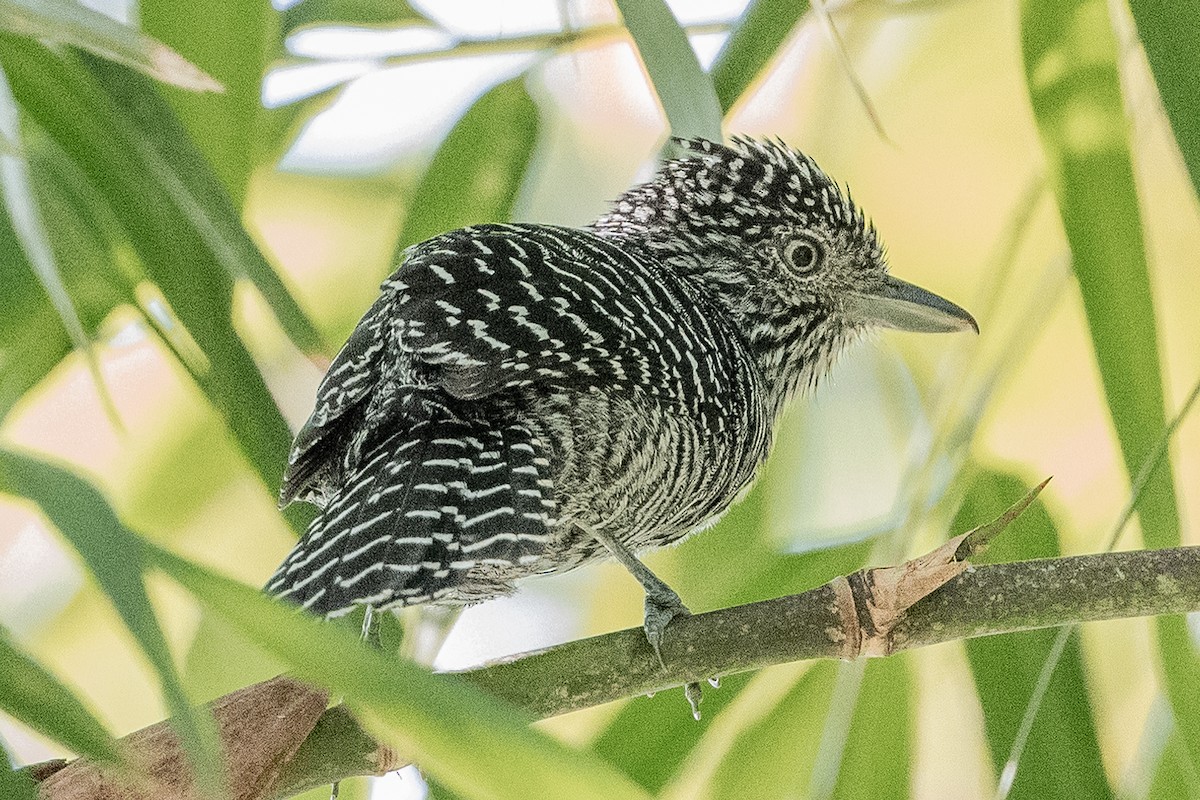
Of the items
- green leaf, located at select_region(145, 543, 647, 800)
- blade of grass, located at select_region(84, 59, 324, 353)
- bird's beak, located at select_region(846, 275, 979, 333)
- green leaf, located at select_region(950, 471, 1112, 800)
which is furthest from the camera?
bird's beak, located at select_region(846, 275, 979, 333)

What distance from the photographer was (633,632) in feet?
4.14

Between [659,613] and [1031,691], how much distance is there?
15.9 inches

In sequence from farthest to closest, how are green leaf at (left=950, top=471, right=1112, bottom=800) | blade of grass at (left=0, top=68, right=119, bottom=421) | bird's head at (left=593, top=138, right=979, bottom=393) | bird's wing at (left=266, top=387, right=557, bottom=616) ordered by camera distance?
bird's head at (left=593, top=138, right=979, bottom=393) → green leaf at (left=950, top=471, right=1112, bottom=800) → bird's wing at (left=266, top=387, right=557, bottom=616) → blade of grass at (left=0, top=68, right=119, bottom=421)

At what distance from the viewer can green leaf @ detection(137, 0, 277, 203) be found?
50.9 inches

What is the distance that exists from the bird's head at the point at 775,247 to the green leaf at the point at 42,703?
1395 mm

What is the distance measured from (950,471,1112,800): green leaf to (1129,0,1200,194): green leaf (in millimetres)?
478

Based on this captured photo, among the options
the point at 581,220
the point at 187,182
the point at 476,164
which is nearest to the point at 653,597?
the point at 476,164

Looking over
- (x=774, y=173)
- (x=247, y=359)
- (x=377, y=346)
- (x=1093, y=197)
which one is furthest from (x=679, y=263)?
(x=247, y=359)

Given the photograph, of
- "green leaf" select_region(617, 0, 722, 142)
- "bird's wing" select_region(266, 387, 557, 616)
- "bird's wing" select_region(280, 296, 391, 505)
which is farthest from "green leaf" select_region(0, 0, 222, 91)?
"bird's wing" select_region(280, 296, 391, 505)

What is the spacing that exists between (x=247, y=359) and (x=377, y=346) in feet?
0.99

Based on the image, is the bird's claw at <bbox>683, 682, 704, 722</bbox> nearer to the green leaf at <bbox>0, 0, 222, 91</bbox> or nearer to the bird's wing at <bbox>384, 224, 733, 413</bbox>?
the bird's wing at <bbox>384, 224, 733, 413</bbox>

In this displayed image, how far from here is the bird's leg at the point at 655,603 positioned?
1255mm

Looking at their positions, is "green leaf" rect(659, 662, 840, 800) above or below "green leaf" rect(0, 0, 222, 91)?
below

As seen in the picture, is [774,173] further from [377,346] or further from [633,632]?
[633,632]
